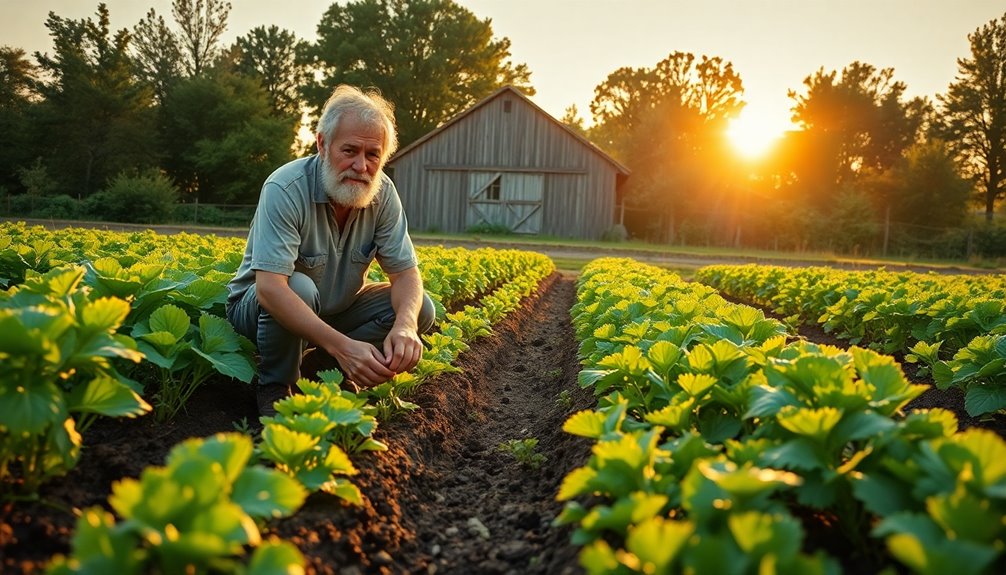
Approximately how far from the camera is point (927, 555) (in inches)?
48.0

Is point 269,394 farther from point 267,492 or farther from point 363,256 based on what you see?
point 267,492

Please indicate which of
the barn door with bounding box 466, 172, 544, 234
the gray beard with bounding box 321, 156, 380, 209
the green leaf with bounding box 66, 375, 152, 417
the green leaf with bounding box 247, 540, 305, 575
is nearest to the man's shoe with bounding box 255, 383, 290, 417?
the gray beard with bounding box 321, 156, 380, 209

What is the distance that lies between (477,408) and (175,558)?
351 cm

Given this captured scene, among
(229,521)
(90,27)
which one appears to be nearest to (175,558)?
(229,521)

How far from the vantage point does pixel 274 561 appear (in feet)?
4.32

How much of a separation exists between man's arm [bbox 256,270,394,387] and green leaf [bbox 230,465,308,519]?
153 centimetres

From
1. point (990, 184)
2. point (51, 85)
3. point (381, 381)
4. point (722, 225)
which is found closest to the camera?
point (381, 381)

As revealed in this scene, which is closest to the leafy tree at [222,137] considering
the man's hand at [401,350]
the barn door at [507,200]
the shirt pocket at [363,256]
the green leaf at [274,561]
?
the barn door at [507,200]

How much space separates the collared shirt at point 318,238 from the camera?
11.1 feet

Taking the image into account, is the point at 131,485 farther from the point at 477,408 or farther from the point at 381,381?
the point at 477,408

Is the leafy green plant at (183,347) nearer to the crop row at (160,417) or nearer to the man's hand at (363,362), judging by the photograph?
the crop row at (160,417)

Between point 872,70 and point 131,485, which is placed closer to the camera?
point 131,485

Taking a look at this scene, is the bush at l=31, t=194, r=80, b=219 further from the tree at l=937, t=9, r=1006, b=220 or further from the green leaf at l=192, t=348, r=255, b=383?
the tree at l=937, t=9, r=1006, b=220

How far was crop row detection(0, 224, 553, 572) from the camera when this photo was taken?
1.32 meters
